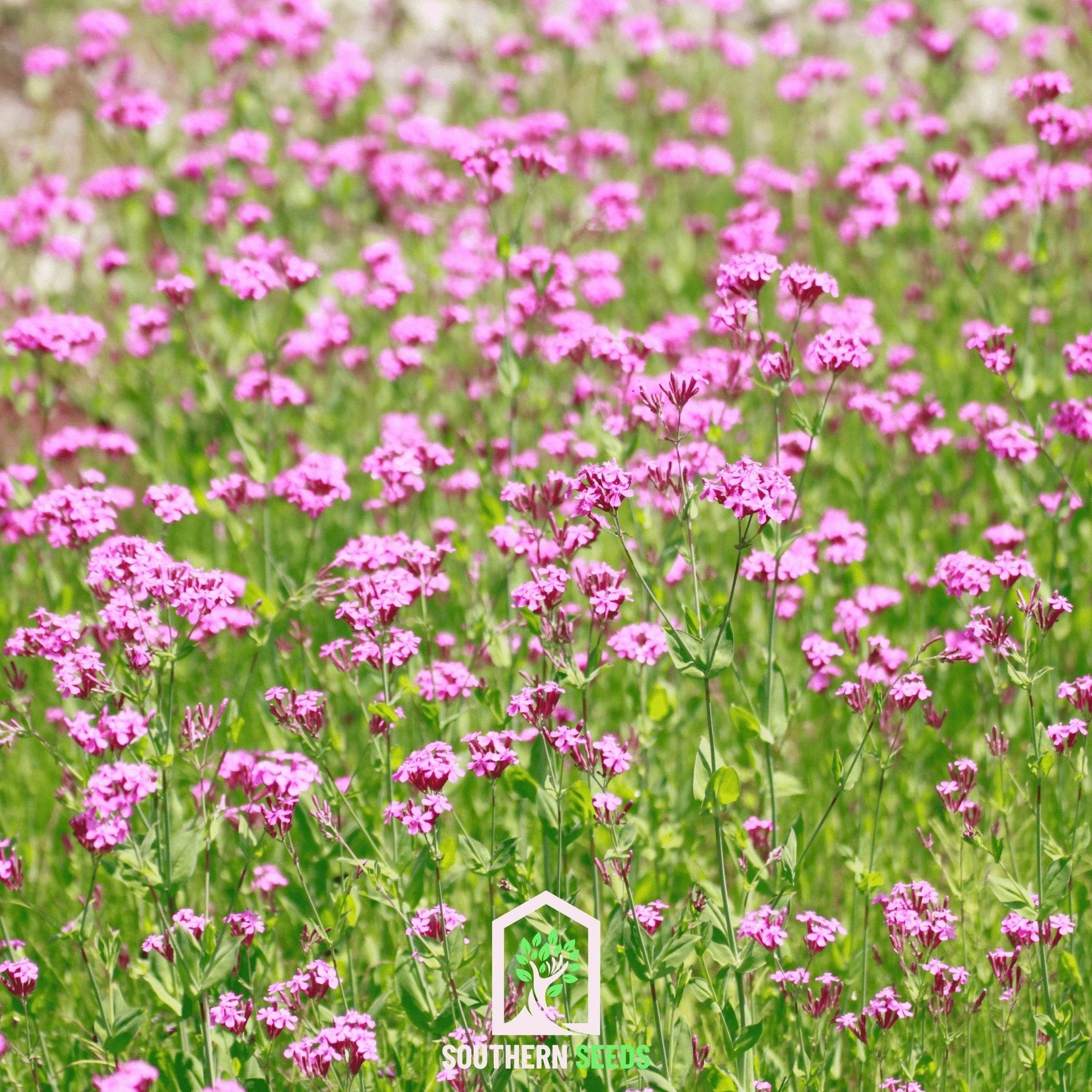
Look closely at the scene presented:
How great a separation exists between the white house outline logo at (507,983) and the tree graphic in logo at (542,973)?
0.01 metres

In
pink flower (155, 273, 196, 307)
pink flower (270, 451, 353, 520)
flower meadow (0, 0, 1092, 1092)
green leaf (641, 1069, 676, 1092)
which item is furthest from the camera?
pink flower (155, 273, 196, 307)

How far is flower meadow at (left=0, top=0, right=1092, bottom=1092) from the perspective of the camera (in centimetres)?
409

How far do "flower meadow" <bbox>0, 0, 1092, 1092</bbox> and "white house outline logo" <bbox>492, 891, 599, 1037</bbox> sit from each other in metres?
→ 0.05

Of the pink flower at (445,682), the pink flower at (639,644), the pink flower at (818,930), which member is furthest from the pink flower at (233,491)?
the pink flower at (818,930)

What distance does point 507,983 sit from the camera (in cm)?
436

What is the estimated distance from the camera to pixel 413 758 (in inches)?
155

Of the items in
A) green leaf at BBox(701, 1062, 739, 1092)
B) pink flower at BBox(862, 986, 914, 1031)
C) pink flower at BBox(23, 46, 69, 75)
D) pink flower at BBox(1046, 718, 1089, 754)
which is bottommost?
green leaf at BBox(701, 1062, 739, 1092)

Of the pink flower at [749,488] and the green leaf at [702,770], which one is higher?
the pink flower at [749,488]

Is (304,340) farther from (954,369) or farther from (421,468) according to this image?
Result: (954,369)

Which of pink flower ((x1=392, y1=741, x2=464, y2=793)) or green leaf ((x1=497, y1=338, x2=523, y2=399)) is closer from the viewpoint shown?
pink flower ((x1=392, y1=741, x2=464, y2=793))

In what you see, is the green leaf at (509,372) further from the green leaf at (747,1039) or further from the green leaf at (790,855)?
the green leaf at (747,1039)

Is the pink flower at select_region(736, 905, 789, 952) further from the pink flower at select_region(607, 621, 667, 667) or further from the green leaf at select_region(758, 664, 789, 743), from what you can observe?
the pink flower at select_region(607, 621, 667, 667)

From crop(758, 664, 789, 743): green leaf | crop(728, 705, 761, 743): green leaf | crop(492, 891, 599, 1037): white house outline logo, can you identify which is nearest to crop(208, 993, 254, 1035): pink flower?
crop(492, 891, 599, 1037): white house outline logo

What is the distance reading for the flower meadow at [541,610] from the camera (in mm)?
4094
